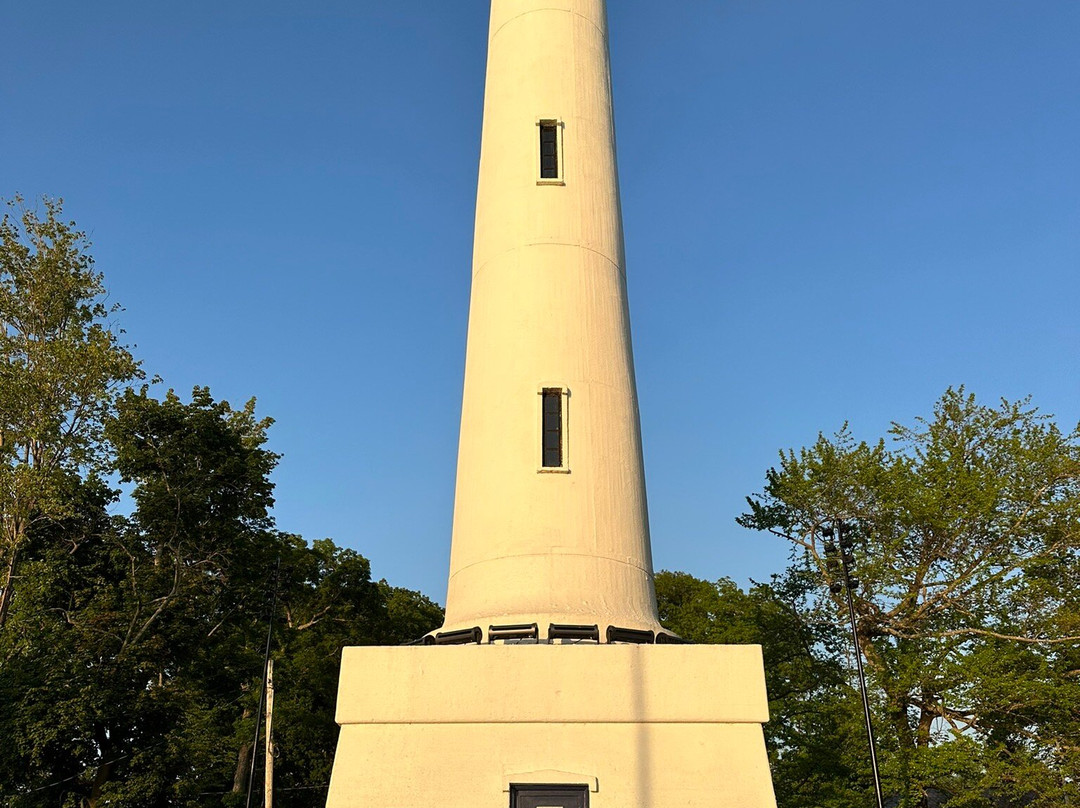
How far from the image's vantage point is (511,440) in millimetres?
13195

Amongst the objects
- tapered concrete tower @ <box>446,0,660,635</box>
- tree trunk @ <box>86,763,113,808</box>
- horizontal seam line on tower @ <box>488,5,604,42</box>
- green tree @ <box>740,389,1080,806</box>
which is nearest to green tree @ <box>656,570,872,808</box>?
green tree @ <box>740,389,1080,806</box>

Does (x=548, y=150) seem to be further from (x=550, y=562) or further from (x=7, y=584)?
(x=7, y=584)

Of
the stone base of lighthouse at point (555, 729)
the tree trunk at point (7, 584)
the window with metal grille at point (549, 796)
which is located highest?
the tree trunk at point (7, 584)

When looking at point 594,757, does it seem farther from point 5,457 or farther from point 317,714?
point 317,714

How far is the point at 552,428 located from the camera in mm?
13312

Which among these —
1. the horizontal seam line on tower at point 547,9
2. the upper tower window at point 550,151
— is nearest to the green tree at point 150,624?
the upper tower window at point 550,151

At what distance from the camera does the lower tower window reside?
13.1m

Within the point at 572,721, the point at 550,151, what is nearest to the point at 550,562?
the point at 572,721

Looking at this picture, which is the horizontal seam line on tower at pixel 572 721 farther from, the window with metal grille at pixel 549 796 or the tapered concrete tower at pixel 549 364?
the tapered concrete tower at pixel 549 364

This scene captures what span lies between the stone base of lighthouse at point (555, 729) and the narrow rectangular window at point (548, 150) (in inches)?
301

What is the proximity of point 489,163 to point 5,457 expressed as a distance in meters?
15.1

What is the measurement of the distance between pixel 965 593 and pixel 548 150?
52.2 feet

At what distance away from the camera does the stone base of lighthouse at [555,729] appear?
422 inches

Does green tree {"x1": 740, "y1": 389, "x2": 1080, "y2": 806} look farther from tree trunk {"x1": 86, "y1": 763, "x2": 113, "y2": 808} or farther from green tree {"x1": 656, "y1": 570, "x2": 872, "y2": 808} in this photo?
tree trunk {"x1": 86, "y1": 763, "x2": 113, "y2": 808}
